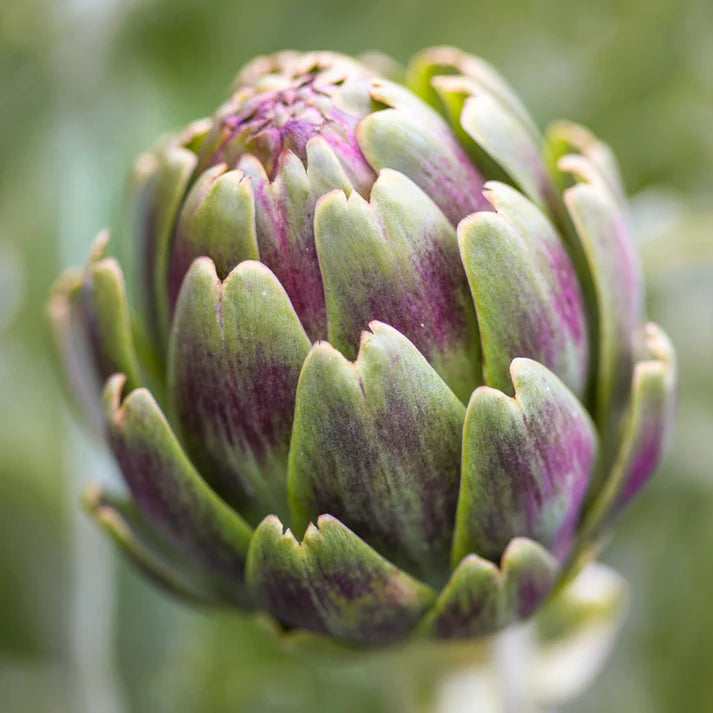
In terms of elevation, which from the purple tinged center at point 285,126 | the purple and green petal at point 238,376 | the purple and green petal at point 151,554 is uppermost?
the purple tinged center at point 285,126

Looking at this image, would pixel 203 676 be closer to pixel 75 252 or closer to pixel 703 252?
pixel 75 252

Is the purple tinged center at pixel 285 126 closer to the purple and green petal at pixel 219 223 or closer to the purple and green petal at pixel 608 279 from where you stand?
the purple and green petal at pixel 219 223

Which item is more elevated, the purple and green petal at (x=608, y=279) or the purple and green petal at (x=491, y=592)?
the purple and green petal at (x=608, y=279)

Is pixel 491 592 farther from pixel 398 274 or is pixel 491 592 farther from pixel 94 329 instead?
pixel 94 329

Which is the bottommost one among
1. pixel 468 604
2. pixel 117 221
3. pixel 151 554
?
pixel 468 604

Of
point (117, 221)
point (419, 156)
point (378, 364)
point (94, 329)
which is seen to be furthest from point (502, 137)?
point (117, 221)

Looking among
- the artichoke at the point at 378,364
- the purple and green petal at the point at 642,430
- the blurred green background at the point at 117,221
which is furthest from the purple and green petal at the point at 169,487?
the blurred green background at the point at 117,221
